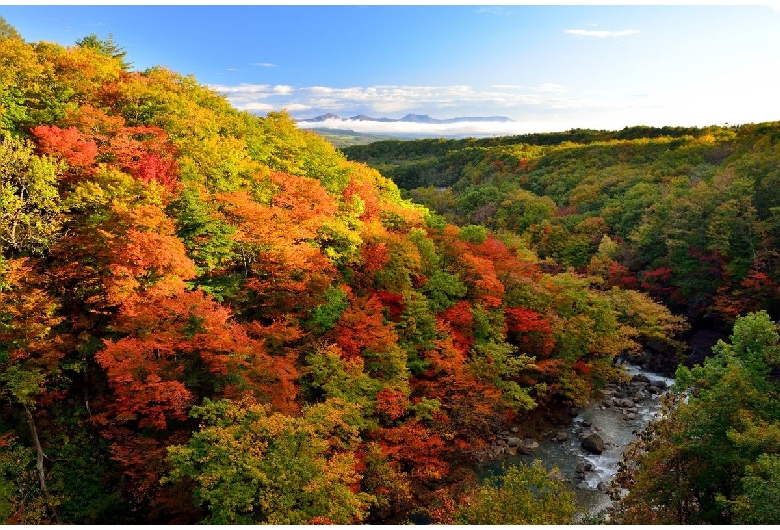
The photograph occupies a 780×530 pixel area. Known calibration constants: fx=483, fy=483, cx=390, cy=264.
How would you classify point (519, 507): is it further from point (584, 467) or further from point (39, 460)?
point (39, 460)

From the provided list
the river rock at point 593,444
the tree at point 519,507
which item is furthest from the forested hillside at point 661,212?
the tree at point 519,507

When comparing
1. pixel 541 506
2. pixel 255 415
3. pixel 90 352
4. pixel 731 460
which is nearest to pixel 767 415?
pixel 731 460

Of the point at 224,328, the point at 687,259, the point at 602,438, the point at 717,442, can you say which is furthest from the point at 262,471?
the point at 687,259

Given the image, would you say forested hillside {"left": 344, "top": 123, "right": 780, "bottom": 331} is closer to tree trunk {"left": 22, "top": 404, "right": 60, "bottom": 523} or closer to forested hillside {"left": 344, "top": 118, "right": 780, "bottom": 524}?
forested hillside {"left": 344, "top": 118, "right": 780, "bottom": 524}

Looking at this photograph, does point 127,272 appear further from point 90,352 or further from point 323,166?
point 323,166

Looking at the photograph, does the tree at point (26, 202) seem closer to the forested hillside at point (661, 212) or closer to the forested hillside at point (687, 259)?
the forested hillside at point (687, 259)
